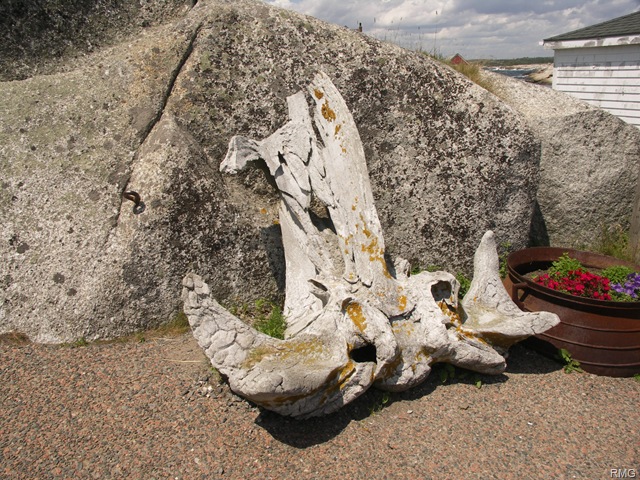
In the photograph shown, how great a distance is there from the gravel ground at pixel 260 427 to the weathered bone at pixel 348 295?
0.22 metres

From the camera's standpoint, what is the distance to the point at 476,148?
15.4 feet

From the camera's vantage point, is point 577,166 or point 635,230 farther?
point 635,230

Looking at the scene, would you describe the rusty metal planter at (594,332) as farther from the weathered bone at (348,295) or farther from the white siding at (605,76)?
the white siding at (605,76)

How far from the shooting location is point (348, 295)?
3385mm

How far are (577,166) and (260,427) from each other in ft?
14.1

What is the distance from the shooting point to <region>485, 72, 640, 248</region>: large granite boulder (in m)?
5.18

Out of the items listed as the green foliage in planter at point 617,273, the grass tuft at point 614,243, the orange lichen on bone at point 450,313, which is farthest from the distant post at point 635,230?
the orange lichen on bone at point 450,313

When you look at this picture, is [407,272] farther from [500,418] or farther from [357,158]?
[500,418]

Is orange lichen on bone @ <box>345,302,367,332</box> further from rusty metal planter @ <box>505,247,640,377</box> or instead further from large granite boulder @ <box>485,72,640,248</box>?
large granite boulder @ <box>485,72,640,248</box>

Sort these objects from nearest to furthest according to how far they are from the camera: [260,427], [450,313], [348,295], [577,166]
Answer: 1. [260,427]
2. [348,295]
3. [450,313]
4. [577,166]

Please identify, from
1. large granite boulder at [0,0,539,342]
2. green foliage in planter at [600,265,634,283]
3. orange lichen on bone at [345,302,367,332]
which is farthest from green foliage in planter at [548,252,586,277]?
orange lichen on bone at [345,302,367,332]

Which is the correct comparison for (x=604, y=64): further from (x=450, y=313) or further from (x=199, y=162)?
(x=199, y=162)

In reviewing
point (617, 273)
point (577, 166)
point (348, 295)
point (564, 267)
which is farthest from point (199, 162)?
point (577, 166)

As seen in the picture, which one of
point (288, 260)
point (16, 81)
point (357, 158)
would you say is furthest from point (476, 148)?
point (16, 81)
